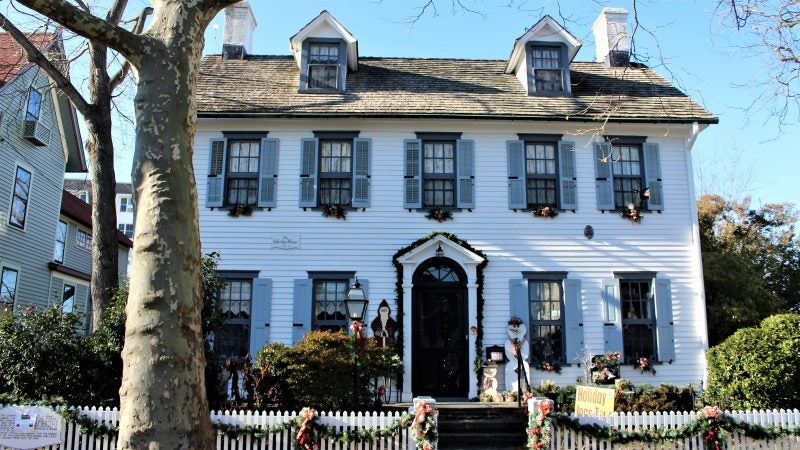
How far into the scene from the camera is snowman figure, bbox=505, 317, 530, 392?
12.9m

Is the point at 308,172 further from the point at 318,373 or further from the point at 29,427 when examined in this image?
the point at 29,427

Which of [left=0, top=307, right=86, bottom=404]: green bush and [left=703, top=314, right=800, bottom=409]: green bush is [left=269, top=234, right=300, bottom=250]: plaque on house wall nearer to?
[left=0, top=307, right=86, bottom=404]: green bush

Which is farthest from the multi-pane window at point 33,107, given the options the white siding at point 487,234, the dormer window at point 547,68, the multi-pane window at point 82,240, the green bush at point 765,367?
the green bush at point 765,367

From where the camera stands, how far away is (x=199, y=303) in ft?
17.9

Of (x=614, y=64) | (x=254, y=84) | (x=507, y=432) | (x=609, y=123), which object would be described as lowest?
(x=507, y=432)

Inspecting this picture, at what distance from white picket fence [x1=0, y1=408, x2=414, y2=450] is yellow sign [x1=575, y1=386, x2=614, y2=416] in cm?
313

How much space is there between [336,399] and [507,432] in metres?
2.97

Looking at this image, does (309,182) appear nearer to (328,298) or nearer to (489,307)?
(328,298)

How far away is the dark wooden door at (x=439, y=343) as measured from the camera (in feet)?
43.1

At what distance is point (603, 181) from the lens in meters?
14.0

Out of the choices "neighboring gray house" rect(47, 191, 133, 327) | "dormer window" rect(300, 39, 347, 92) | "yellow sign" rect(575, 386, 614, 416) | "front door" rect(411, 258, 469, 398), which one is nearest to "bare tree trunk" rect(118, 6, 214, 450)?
"yellow sign" rect(575, 386, 614, 416)

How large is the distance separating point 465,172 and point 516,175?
A: 1127mm

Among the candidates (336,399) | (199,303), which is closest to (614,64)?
(336,399)

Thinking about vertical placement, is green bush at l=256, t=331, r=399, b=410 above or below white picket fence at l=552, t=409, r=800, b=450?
above
